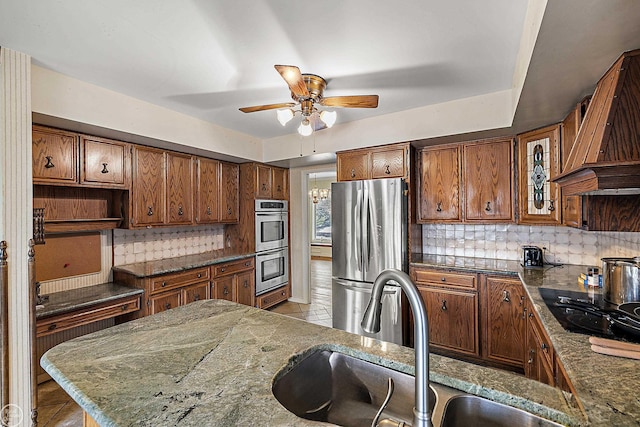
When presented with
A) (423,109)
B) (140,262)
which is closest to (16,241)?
(140,262)

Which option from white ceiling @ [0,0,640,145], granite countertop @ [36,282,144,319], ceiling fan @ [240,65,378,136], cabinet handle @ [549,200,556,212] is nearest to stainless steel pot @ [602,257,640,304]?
cabinet handle @ [549,200,556,212]

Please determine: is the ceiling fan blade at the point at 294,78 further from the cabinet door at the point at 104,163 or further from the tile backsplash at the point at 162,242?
the tile backsplash at the point at 162,242

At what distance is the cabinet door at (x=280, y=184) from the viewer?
452cm

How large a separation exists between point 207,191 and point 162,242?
82cm

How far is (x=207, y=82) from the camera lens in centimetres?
235

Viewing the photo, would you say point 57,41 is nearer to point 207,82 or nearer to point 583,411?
point 207,82

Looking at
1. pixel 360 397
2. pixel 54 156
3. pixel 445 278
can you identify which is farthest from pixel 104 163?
pixel 445 278

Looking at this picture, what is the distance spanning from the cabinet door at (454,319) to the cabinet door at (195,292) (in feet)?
7.91

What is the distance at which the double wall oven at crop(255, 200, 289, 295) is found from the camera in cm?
422

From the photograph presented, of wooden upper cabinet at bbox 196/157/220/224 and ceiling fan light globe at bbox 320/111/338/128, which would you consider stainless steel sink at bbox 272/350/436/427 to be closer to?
ceiling fan light globe at bbox 320/111/338/128

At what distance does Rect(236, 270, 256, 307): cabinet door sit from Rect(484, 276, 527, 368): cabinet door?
2.78 metres

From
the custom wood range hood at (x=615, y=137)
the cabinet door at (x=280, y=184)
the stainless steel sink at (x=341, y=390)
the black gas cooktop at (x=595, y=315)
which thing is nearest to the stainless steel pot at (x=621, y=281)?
the black gas cooktop at (x=595, y=315)

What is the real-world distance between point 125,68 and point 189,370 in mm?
2128

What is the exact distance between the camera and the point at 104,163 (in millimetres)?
2801
